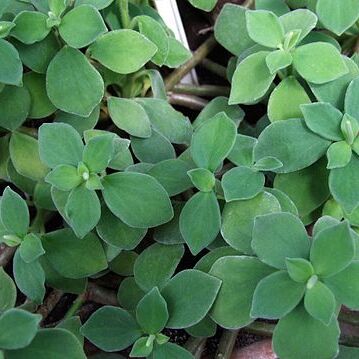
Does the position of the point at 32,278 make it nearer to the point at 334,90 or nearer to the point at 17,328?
the point at 17,328

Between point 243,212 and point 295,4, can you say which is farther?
point 295,4

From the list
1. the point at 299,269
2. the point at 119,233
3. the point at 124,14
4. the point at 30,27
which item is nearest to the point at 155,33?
the point at 124,14

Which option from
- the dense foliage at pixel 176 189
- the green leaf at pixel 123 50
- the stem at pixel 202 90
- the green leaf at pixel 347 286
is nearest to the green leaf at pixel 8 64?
the dense foliage at pixel 176 189

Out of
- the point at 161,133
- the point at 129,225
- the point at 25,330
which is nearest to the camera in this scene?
the point at 25,330

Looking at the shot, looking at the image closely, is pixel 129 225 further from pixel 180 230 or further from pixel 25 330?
pixel 25 330

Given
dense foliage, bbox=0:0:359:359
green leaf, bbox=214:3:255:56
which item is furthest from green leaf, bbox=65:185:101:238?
green leaf, bbox=214:3:255:56

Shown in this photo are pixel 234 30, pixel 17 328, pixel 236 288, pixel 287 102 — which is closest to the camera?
pixel 17 328

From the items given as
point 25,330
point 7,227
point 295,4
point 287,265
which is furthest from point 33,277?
point 295,4
